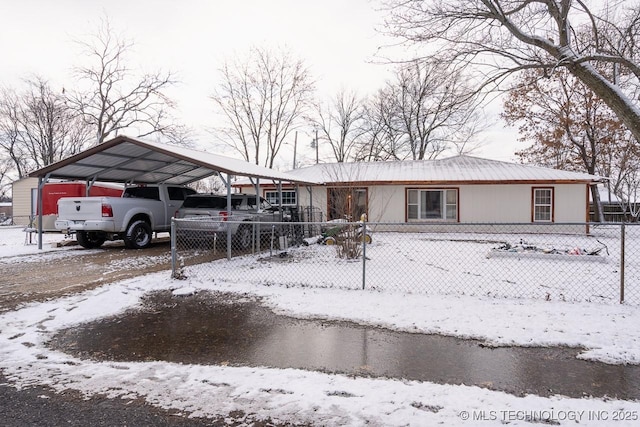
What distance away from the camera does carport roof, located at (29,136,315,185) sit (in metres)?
9.55

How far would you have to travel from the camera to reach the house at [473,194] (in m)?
16.3

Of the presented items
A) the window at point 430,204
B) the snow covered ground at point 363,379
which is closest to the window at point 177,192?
the snow covered ground at point 363,379

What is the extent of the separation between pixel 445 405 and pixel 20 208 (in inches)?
1242

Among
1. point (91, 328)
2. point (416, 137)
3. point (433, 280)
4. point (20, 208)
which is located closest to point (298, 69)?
point (416, 137)

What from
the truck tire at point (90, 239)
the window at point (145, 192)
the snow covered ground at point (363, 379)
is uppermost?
the window at point (145, 192)

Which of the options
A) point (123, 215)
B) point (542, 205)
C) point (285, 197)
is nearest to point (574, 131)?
point (542, 205)

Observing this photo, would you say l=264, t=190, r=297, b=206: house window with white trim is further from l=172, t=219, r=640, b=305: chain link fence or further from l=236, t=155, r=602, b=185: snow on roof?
l=172, t=219, r=640, b=305: chain link fence

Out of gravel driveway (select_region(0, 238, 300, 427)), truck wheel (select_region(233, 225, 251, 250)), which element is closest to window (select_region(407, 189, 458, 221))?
truck wheel (select_region(233, 225, 251, 250))

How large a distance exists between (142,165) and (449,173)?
13326 millimetres

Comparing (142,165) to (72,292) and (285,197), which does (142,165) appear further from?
(285,197)

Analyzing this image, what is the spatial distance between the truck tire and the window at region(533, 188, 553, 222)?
17.2 metres

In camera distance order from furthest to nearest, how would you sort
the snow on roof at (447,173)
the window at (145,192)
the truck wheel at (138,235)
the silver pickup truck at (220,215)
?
the snow on roof at (447,173) < the window at (145,192) < the truck wheel at (138,235) < the silver pickup truck at (220,215)

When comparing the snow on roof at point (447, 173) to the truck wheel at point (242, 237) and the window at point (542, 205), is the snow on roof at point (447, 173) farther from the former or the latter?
the truck wheel at point (242, 237)

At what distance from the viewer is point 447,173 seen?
17891 millimetres
